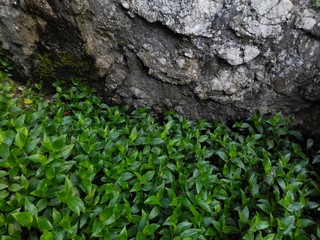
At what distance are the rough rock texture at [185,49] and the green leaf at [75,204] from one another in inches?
74.0

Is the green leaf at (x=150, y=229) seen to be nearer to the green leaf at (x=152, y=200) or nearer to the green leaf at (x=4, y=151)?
the green leaf at (x=152, y=200)

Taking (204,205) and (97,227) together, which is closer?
(97,227)

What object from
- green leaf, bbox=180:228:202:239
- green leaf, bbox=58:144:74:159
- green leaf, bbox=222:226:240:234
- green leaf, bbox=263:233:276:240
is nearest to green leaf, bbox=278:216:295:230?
green leaf, bbox=263:233:276:240

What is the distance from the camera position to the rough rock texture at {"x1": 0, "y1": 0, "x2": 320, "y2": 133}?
351cm

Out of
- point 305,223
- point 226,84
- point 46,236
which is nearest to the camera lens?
point 46,236

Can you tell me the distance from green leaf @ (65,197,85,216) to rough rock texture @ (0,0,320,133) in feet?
6.17

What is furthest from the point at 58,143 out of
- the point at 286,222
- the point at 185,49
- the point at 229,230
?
the point at 286,222

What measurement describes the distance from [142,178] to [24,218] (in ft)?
3.20

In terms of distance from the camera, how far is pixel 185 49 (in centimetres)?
367

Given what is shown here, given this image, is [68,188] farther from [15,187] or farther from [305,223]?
[305,223]

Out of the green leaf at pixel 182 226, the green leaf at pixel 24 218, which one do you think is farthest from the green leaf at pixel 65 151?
the green leaf at pixel 182 226

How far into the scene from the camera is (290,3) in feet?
11.5

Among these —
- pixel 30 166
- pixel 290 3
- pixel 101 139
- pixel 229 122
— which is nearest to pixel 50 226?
pixel 30 166

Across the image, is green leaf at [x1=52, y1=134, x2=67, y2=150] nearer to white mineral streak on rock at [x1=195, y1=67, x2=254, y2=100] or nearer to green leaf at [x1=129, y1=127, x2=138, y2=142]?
green leaf at [x1=129, y1=127, x2=138, y2=142]
